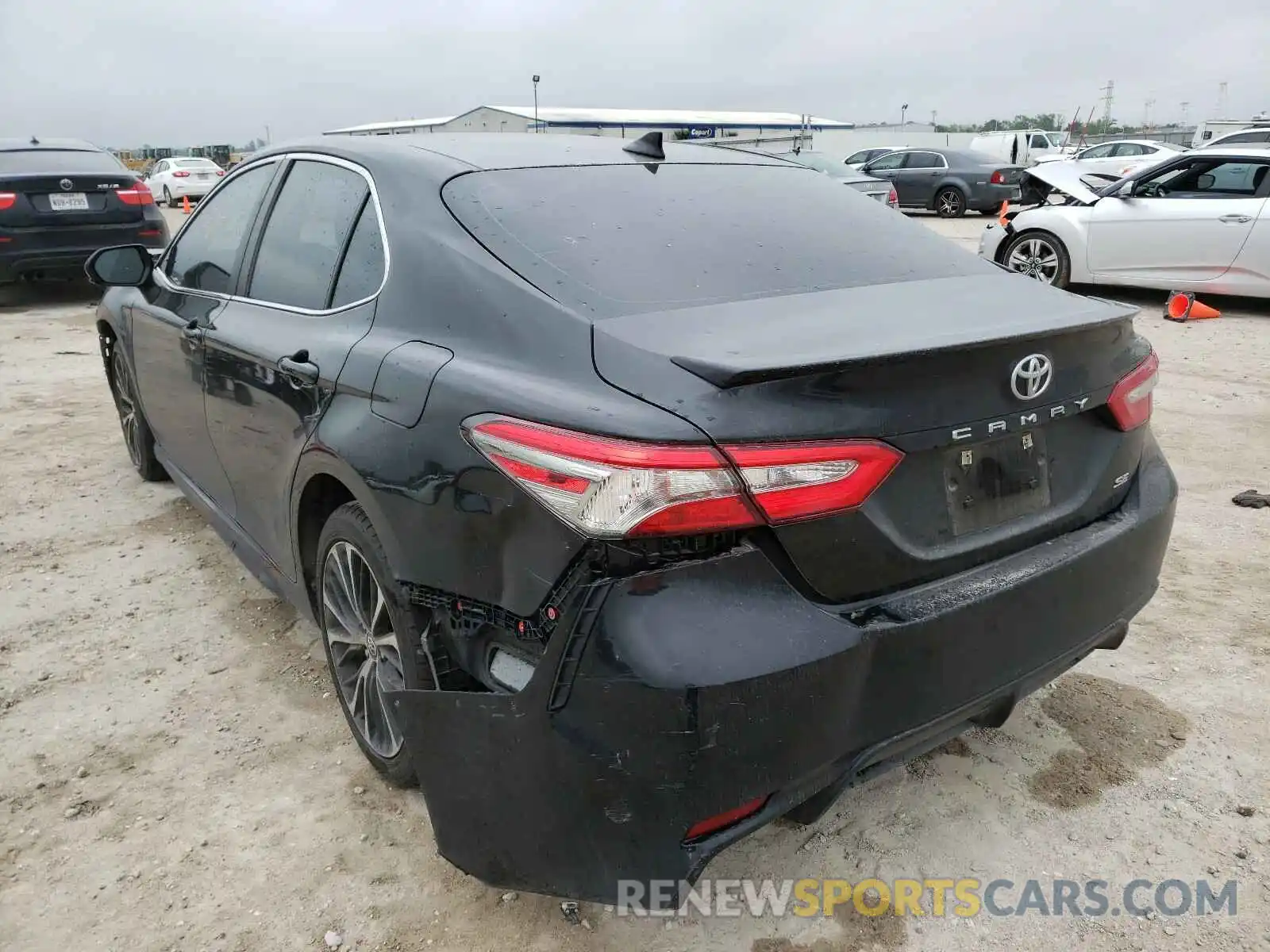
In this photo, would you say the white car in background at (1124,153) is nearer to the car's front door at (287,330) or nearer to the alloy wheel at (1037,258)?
the alloy wheel at (1037,258)

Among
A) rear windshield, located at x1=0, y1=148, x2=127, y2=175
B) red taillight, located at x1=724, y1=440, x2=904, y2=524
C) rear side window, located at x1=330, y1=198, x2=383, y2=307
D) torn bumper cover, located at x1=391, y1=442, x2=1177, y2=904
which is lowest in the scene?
torn bumper cover, located at x1=391, y1=442, x2=1177, y2=904

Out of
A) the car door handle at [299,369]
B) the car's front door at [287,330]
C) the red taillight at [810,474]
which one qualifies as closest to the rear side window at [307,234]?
the car's front door at [287,330]

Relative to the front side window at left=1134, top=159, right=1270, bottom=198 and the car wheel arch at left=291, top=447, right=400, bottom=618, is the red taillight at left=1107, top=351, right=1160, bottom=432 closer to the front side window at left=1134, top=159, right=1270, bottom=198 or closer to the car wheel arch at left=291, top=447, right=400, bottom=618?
the car wheel arch at left=291, top=447, right=400, bottom=618

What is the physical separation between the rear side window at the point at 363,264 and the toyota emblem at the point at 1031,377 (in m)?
1.52

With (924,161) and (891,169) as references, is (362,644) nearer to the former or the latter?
(924,161)

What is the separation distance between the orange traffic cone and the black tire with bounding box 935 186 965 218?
11595mm

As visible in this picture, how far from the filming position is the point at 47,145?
10.5 metres

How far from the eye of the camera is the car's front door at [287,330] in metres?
2.47

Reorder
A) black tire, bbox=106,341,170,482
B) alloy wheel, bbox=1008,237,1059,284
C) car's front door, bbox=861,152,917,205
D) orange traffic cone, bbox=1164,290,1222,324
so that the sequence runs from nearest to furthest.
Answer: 1. black tire, bbox=106,341,170,482
2. orange traffic cone, bbox=1164,290,1222,324
3. alloy wheel, bbox=1008,237,1059,284
4. car's front door, bbox=861,152,917,205

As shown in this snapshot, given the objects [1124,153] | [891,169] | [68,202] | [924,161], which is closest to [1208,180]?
[68,202]

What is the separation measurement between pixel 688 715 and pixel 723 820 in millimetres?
260

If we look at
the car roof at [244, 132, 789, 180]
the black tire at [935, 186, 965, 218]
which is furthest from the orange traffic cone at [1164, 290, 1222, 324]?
the black tire at [935, 186, 965, 218]

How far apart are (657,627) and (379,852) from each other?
1.21 meters

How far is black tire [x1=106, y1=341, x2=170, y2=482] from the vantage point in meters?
4.58
